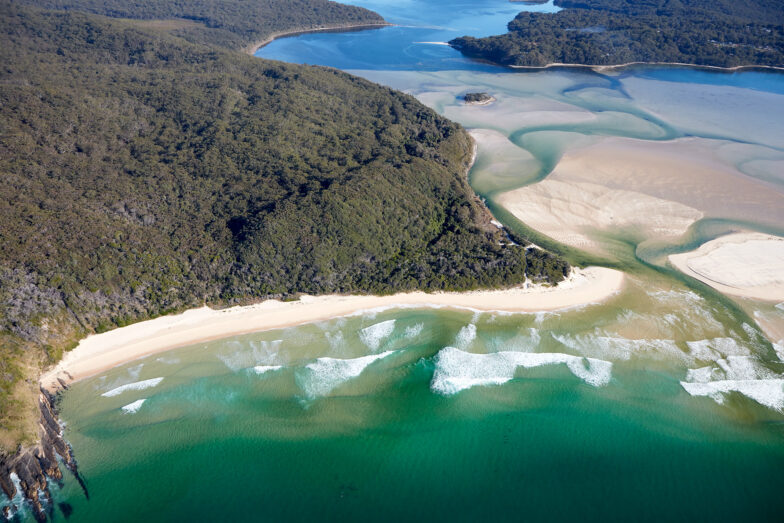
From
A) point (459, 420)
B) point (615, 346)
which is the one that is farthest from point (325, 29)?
point (459, 420)

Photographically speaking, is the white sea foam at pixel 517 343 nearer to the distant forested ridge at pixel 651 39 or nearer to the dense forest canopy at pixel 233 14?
the distant forested ridge at pixel 651 39

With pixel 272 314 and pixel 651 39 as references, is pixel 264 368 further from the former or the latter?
pixel 651 39

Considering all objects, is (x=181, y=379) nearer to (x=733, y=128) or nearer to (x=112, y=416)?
(x=112, y=416)

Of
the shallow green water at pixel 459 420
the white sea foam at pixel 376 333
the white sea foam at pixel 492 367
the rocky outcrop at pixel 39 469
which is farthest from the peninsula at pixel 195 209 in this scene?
the white sea foam at pixel 492 367

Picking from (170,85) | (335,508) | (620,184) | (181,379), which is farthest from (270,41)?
(335,508)

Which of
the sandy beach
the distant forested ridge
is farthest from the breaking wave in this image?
the distant forested ridge

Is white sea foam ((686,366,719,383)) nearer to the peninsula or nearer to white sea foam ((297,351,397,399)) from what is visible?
the peninsula

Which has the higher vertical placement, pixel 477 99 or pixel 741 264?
pixel 477 99
